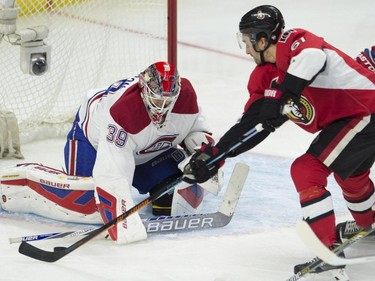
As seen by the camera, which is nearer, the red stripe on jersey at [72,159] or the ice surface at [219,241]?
the ice surface at [219,241]

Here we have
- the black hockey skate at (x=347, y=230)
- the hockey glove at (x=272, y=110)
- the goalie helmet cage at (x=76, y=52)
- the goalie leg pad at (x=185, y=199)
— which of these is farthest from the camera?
the goalie helmet cage at (x=76, y=52)

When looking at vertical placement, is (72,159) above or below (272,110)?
below

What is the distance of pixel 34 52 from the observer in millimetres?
4020

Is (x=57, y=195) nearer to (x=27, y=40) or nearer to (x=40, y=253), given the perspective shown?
(x=40, y=253)

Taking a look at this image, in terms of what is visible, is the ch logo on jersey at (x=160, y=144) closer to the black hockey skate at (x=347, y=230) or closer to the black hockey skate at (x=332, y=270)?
the black hockey skate at (x=347, y=230)

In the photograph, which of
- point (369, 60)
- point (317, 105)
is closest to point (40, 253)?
point (317, 105)

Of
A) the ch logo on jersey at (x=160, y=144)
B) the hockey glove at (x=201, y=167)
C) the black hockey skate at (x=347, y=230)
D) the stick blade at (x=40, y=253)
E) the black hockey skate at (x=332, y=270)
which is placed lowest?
the stick blade at (x=40, y=253)

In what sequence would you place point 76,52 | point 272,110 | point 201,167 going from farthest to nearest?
point 76,52, point 201,167, point 272,110

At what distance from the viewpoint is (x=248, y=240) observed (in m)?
3.38

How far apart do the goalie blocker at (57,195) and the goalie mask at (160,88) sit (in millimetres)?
354

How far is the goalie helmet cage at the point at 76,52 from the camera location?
4629 mm

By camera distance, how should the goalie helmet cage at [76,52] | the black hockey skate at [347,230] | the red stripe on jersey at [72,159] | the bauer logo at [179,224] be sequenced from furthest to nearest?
1. the goalie helmet cage at [76,52]
2. the red stripe on jersey at [72,159]
3. the bauer logo at [179,224]
4. the black hockey skate at [347,230]

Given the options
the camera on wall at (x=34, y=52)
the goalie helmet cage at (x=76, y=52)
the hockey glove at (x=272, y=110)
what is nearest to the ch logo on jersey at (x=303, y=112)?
the hockey glove at (x=272, y=110)

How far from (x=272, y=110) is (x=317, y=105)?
0.70 feet
